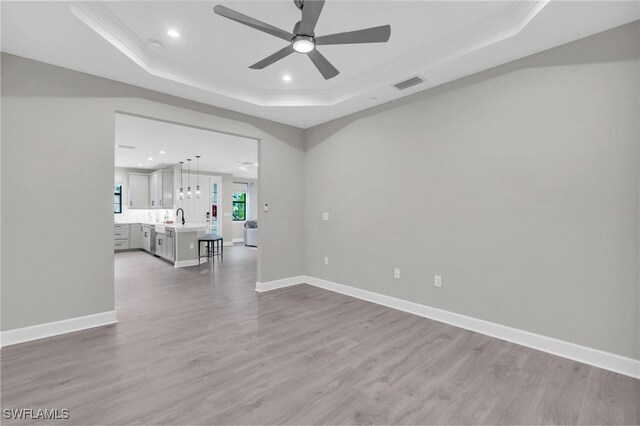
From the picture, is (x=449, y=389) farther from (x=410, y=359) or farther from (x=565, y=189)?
(x=565, y=189)

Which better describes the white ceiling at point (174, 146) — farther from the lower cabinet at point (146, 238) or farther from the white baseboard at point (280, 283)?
the white baseboard at point (280, 283)

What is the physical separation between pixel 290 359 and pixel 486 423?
58.7 inches

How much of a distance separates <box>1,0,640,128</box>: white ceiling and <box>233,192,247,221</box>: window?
27.8ft

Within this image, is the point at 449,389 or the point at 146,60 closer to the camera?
the point at 449,389

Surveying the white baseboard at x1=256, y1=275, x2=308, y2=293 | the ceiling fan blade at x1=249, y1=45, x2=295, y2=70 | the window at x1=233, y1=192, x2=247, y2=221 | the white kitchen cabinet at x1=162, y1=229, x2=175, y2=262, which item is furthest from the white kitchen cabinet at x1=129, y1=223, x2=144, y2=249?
the ceiling fan blade at x1=249, y1=45, x2=295, y2=70

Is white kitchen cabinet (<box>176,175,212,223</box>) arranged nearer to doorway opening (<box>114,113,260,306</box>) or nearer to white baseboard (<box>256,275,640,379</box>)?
doorway opening (<box>114,113,260,306</box>)

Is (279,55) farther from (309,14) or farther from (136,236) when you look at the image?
(136,236)

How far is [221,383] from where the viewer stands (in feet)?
7.17

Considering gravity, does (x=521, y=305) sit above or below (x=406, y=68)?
below

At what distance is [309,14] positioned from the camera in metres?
1.96

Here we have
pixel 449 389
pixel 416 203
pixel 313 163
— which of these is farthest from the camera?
pixel 313 163

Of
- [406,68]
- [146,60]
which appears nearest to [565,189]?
[406,68]

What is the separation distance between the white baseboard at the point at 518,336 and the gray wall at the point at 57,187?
3317 mm

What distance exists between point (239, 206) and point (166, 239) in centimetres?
494
